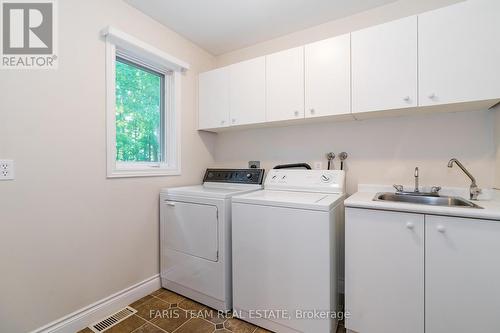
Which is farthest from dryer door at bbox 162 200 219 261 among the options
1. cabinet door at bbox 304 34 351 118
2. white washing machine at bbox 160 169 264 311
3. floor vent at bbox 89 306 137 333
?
cabinet door at bbox 304 34 351 118

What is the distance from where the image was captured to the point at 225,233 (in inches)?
67.5

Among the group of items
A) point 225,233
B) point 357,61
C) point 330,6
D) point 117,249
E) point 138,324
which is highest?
point 330,6

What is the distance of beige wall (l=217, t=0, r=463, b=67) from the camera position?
180 cm

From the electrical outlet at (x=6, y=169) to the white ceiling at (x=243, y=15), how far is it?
149cm

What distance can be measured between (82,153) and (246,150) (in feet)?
5.06

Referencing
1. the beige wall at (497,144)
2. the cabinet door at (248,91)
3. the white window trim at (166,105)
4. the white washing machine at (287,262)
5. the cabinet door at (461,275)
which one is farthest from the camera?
the cabinet door at (248,91)

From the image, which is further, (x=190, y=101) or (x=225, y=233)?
(x=190, y=101)

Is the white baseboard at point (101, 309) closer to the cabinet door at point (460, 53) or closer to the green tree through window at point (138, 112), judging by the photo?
the green tree through window at point (138, 112)

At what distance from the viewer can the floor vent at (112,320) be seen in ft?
5.22

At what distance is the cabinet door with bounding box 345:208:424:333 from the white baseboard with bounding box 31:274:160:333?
5.35 feet

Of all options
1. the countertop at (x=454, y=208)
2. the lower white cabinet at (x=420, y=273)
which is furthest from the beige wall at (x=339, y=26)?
the lower white cabinet at (x=420, y=273)

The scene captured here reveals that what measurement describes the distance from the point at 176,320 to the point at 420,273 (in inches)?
64.2

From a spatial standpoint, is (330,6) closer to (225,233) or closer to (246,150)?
(246,150)

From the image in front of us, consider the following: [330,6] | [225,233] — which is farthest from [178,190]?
[330,6]
